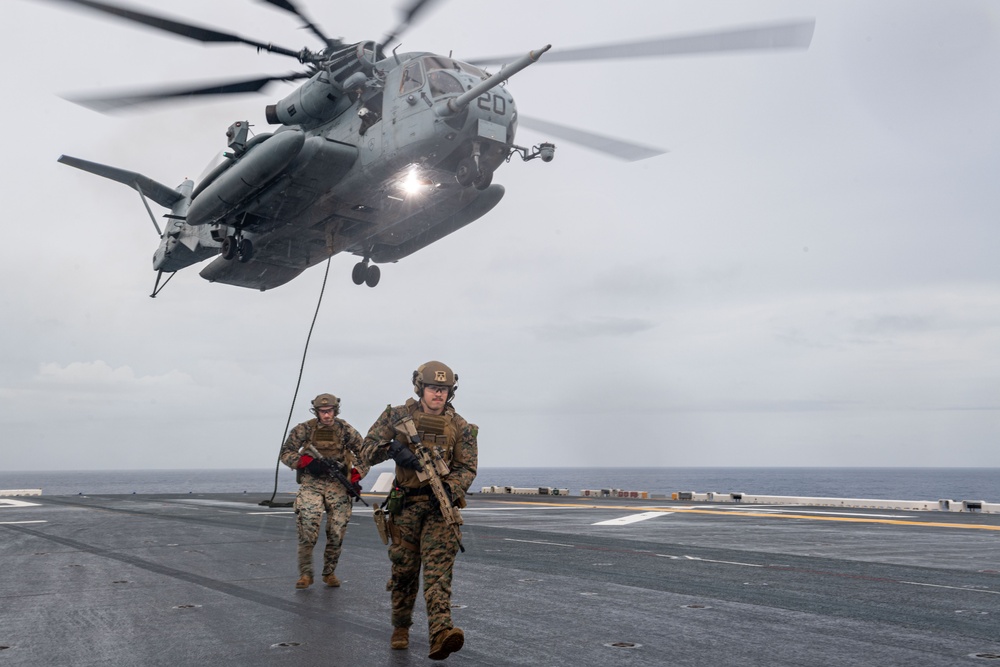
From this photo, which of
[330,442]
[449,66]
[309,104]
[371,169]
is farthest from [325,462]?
[309,104]

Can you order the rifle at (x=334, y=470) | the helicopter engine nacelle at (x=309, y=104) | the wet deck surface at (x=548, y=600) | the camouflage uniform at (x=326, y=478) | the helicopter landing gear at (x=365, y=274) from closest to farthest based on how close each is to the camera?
the wet deck surface at (x=548, y=600) < the camouflage uniform at (x=326, y=478) < the rifle at (x=334, y=470) < the helicopter engine nacelle at (x=309, y=104) < the helicopter landing gear at (x=365, y=274)

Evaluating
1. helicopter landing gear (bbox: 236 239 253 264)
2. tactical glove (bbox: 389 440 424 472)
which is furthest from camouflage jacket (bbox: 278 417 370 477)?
helicopter landing gear (bbox: 236 239 253 264)

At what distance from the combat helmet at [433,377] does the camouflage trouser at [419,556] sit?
87 cm

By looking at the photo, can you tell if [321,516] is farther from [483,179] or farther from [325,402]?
[483,179]

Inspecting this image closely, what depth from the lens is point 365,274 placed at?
2291 centimetres

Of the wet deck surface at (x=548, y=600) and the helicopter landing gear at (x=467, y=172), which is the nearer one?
the wet deck surface at (x=548, y=600)

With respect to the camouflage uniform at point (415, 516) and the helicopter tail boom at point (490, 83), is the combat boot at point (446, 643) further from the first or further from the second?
the helicopter tail boom at point (490, 83)

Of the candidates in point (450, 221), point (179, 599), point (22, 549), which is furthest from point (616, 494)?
point (179, 599)

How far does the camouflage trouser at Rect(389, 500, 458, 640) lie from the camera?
5.68 meters

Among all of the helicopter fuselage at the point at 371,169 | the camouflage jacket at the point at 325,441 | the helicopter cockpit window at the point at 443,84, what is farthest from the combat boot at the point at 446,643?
the helicopter cockpit window at the point at 443,84

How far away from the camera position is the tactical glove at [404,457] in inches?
229

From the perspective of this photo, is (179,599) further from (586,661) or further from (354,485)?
(586,661)

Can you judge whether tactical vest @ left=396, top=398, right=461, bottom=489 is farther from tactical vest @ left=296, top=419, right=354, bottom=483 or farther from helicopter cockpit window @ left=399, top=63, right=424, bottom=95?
helicopter cockpit window @ left=399, top=63, right=424, bottom=95

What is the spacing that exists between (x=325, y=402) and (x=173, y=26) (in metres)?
9.39
